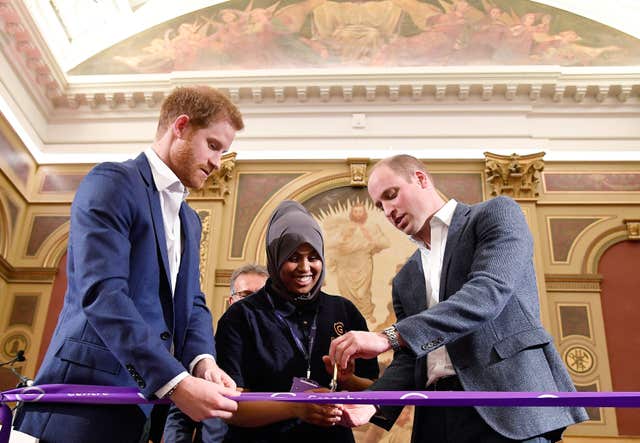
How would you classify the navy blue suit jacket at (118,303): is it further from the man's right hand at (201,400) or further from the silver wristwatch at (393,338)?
the silver wristwatch at (393,338)

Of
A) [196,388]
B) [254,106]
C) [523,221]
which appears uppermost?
[254,106]

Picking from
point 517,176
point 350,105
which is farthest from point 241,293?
point 350,105

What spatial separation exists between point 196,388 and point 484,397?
741mm

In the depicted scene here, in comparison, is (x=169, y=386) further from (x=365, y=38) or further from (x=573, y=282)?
(x=365, y=38)

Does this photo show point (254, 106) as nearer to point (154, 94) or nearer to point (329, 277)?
point (154, 94)

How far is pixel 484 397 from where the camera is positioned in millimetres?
1743

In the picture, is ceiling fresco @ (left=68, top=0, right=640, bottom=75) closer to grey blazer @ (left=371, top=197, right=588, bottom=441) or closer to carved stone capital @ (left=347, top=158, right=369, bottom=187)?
carved stone capital @ (left=347, top=158, right=369, bottom=187)

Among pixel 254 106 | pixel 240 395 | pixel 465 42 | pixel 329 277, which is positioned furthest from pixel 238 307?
pixel 465 42

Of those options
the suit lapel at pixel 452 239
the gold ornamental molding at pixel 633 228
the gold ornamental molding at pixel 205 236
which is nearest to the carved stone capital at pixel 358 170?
the gold ornamental molding at pixel 205 236

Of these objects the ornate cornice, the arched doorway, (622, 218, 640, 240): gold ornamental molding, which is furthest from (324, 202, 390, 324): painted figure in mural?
(622, 218, 640, 240): gold ornamental molding

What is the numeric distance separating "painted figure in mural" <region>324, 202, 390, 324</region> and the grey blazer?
5.68 meters

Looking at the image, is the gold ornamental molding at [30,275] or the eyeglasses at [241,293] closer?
the eyeglasses at [241,293]

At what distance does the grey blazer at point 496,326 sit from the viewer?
193 cm

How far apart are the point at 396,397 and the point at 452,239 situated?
0.69 metres
